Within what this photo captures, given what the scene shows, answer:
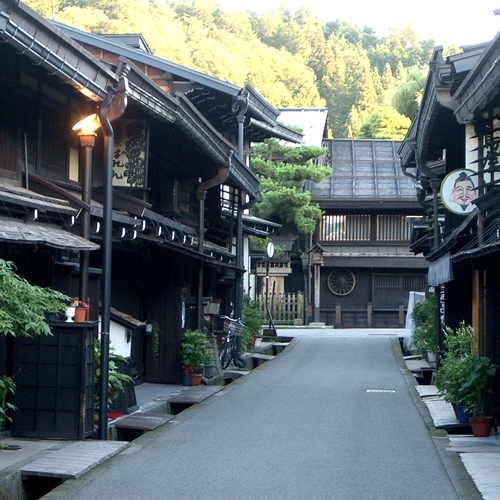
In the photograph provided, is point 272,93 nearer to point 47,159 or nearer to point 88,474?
point 47,159

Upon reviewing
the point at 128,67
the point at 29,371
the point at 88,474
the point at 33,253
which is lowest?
the point at 88,474

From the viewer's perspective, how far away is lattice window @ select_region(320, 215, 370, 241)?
45.0m

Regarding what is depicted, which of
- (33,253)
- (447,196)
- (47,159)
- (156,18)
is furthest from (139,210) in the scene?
(156,18)

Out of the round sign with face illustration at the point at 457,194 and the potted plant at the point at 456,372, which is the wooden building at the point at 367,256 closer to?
the round sign with face illustration at the point at 457,194

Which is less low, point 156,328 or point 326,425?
point 156,328

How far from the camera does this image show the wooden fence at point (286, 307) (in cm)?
4253

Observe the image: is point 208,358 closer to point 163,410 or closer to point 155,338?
point 155,338

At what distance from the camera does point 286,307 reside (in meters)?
42.6

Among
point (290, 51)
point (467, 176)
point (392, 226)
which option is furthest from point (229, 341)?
point (290, 51)

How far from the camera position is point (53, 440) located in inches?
445

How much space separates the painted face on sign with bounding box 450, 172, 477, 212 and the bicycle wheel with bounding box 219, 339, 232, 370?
9.06 meters

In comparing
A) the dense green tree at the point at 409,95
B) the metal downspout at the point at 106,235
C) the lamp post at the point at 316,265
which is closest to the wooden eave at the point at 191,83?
the metal downspout at the point at 106,235

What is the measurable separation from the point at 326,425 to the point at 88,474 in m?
5.21

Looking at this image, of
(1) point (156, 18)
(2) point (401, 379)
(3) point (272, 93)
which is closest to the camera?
(2) point (401, 379)
